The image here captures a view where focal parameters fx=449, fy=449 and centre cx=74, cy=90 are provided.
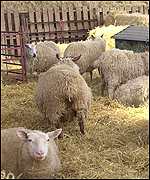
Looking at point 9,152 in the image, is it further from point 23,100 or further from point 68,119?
point 23,100

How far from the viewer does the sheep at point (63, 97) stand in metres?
5.85

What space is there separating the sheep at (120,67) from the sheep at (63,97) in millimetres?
2188

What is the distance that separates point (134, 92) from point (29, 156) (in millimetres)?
3487

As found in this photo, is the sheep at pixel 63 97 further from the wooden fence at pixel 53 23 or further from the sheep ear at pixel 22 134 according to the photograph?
the wooden fence at pixel 53 23

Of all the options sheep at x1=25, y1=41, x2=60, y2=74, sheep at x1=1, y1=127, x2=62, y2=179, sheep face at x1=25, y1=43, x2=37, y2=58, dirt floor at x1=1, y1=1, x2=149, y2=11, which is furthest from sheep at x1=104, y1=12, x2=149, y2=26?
sheep at x1=1, y1=127, x2=62, y2=179

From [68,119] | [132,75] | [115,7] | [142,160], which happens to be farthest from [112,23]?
[142,160]

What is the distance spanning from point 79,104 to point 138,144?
3.06ft

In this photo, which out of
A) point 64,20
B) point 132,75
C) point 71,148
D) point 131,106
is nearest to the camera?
point 71,148

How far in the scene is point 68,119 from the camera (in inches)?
243

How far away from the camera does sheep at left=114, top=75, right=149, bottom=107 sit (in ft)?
25.0

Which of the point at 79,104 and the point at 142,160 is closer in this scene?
the point at 142,160

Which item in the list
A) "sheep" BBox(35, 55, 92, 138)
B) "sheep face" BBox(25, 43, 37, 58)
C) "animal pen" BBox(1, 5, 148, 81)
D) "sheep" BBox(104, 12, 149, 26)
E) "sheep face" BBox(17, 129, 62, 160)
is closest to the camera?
"sheep face" BBox(17, 129, 62, 160)

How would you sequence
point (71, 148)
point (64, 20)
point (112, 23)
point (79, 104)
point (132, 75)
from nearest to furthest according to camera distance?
point (71, 148)
point (79, 104)
point (132, 75)
point (64, 20)
point (112, 23)

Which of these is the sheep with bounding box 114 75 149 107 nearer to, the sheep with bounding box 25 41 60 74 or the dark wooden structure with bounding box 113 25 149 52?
the dark wooden structure with bounding box 113 25 149 52
